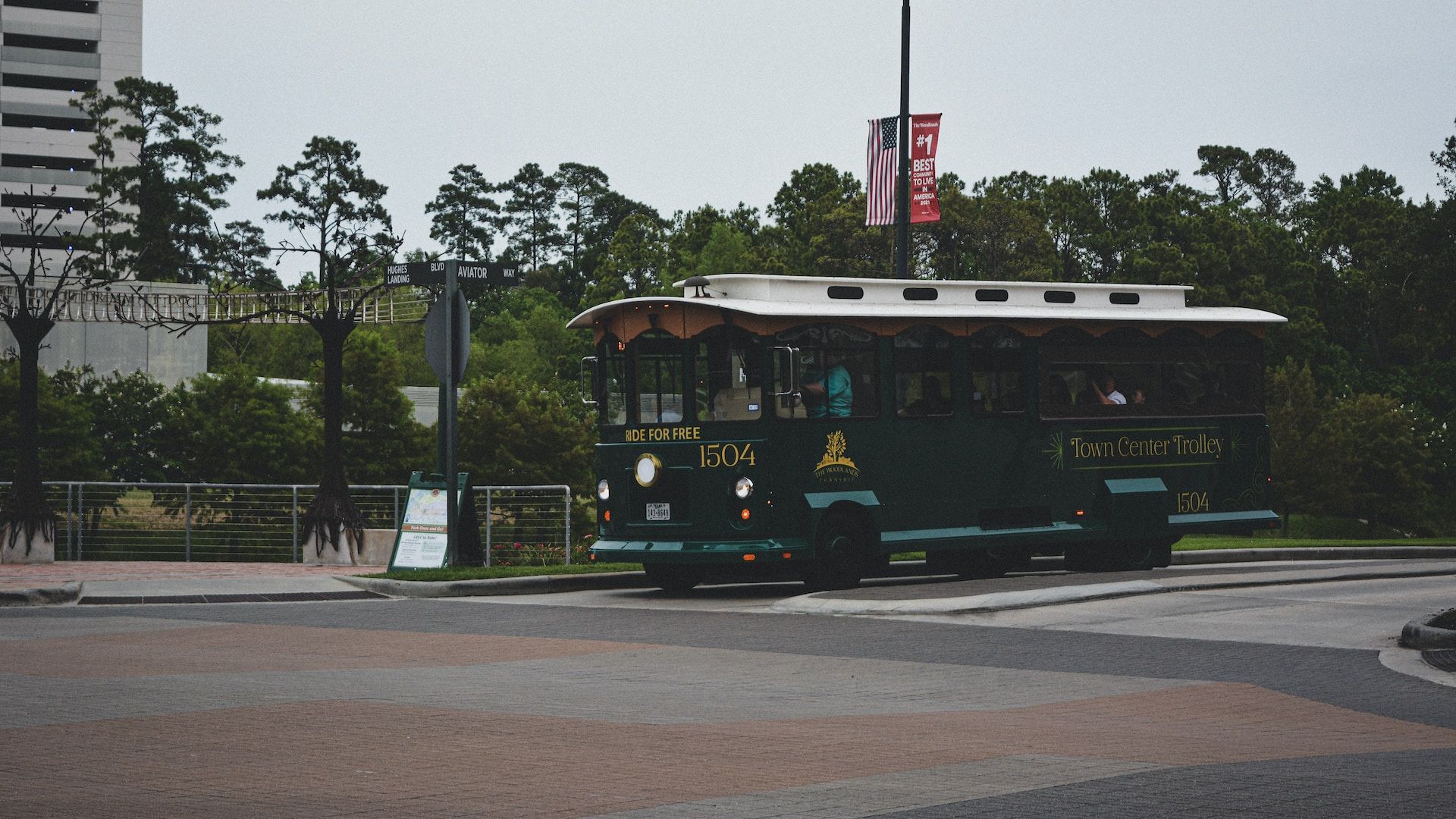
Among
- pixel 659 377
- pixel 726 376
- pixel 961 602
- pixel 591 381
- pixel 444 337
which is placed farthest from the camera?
pixel 444 337

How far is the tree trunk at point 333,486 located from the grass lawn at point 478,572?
A: 3.26 meters

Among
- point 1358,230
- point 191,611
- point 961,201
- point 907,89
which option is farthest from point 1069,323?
point 1358,230

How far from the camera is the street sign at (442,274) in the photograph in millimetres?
22000

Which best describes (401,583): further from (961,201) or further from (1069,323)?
(961,201)

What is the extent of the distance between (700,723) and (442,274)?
12.9 m

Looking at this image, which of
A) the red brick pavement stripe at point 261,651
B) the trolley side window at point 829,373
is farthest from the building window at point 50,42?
the red brick pavement stripe at point 261,651

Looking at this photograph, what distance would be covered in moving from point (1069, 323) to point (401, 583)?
897 centimetres

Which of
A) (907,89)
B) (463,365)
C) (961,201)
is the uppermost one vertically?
(961,201)

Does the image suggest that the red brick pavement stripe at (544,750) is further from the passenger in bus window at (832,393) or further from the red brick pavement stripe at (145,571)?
the red brick pavement stripe at (145,571)

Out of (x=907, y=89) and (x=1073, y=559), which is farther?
(x=907, y=89)

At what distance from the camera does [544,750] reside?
9094 millimetres

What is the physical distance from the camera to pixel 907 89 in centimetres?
2606

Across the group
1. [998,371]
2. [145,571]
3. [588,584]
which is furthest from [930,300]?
[145,571]

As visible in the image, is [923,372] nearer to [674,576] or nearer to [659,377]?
[659,377]
